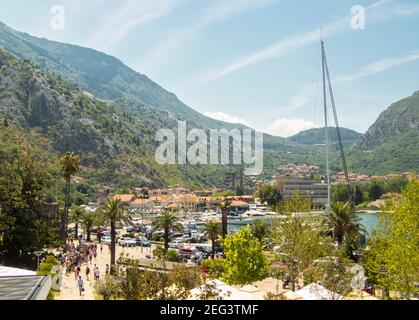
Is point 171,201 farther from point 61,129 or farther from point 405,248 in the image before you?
point 405,248

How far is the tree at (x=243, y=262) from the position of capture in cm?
2869

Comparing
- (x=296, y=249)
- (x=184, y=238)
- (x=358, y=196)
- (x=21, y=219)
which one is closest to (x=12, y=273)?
(x=21, y=219)

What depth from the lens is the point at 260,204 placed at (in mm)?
178000

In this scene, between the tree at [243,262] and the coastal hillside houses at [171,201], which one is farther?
the coastal hillside houses at [171,201]

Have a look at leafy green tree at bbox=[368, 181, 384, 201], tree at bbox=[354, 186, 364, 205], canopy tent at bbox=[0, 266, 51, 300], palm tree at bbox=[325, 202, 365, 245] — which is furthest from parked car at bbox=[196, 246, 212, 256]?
leafy green tree at bbox=[368, 181, 384, 201]

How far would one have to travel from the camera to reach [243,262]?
2889cm

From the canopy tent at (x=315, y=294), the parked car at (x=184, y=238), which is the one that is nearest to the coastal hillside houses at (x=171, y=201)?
the parked car at (x=184, y=238)

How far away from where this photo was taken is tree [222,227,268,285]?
94.1 feet

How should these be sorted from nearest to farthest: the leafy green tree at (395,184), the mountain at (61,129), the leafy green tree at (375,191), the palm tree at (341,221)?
the palm tree at (341,221) → the leafy green tree at (395,184) → the leafy green tree at (375,191) → the mountain at (61,129)

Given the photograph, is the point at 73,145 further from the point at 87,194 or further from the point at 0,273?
the point at 0,273

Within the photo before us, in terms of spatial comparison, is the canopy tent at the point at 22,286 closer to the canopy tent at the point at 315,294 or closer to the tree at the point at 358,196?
the canopy tent at the point at 315,294

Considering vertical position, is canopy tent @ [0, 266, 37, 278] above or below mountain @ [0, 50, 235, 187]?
below

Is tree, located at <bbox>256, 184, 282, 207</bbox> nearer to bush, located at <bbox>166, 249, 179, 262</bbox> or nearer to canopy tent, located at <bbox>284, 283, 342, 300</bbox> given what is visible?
bush, located at <bbox>166, 249, 179, 262</bbox>
